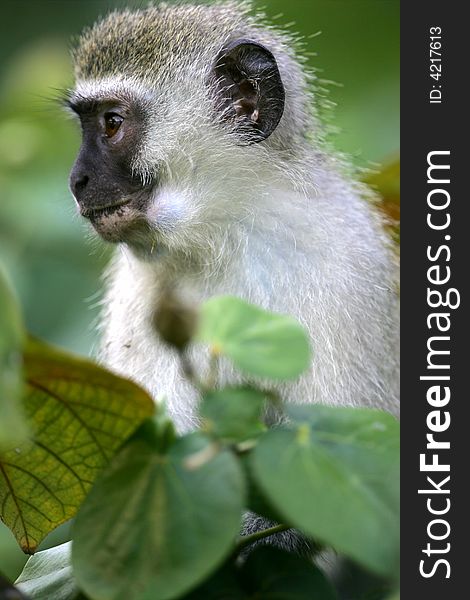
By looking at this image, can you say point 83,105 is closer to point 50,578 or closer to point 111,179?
point 111,179

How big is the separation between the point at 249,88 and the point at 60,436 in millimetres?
1633

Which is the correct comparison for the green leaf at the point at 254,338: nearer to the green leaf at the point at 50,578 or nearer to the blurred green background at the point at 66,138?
the green leaf at the point at 50,578

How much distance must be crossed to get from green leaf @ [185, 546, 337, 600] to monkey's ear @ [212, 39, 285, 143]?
170 centimetres

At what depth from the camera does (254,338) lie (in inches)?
51.3

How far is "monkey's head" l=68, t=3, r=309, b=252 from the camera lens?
2.85 metres

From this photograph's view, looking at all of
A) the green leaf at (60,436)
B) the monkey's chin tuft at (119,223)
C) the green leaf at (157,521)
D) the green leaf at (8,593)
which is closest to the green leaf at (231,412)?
the green leaf at (157,521)

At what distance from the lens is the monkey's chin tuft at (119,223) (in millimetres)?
2803

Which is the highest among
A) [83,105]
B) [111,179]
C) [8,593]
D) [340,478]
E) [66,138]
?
[66,138]

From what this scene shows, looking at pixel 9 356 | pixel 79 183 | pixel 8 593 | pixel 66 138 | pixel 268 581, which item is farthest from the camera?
pixel 66 138

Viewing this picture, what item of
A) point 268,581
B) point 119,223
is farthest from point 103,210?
point 268,581

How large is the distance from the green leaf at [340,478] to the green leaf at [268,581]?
21cm

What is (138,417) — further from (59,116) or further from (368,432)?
(59,116)

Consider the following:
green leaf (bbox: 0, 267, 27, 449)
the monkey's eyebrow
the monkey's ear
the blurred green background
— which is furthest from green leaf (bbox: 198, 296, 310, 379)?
the blurred green background

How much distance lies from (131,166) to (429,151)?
3.50 ft
